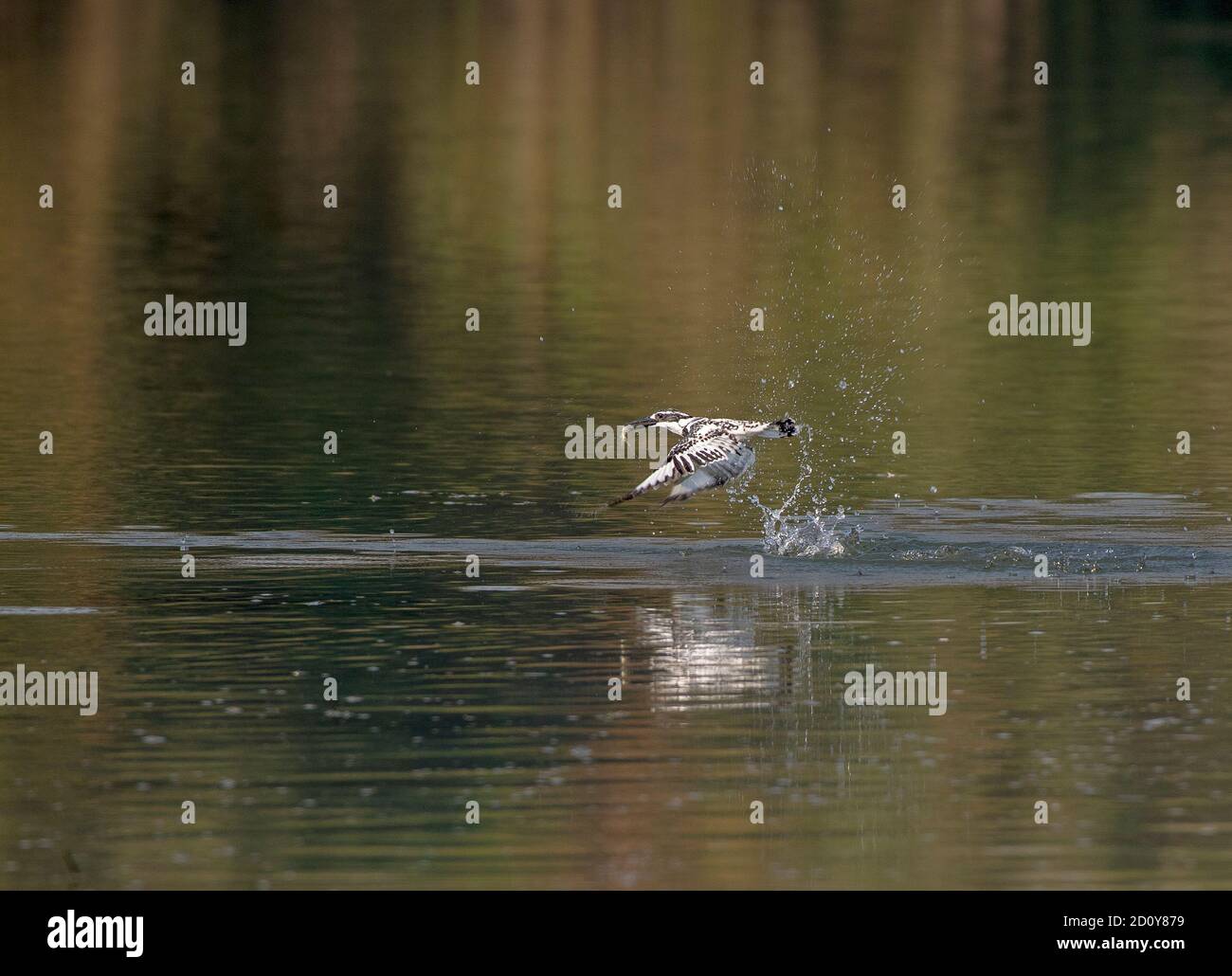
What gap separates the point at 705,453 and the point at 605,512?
140 inches

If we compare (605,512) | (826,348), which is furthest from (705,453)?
(826,348)

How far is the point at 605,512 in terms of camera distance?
1062 inches

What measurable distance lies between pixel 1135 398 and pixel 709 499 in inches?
319

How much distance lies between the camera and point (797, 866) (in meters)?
15.4

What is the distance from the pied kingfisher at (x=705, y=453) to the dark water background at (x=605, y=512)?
32.6 inches

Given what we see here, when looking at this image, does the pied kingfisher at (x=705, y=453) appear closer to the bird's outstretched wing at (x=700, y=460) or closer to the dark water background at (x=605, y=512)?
the bird's outstretched wing at (x=700, y=460)

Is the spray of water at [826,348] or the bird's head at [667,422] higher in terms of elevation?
the spray of water at [826,348]

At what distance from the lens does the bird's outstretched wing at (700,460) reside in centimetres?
2339

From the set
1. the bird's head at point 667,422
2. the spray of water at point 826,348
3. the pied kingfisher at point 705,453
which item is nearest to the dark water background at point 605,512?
the spray of water at point 826,348

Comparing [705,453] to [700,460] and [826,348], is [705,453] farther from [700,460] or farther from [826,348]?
[826,348]

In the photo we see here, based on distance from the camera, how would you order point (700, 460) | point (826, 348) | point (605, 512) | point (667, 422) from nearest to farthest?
point (700, 460) → point (667, 422) → point (605, 512) → point (826, 348)

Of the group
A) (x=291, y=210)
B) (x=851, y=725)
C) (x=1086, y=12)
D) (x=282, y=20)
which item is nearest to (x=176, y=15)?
(x=282, y=20)

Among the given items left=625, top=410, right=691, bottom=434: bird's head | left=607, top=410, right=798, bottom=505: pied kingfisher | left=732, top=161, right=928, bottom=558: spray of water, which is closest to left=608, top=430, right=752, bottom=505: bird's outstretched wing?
left=607, top=410, right=798, bottom=505: pied kingfisher

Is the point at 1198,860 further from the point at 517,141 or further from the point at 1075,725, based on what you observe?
the point at 517,141
